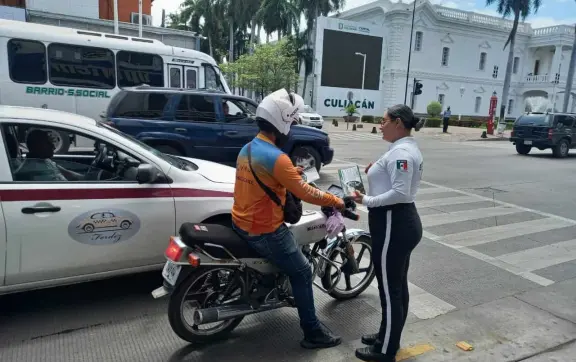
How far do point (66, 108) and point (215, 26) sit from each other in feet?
137

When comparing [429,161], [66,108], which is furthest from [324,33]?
[66,108]

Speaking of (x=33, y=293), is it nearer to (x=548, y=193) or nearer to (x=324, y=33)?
(x=548, y=193)

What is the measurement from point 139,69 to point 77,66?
1.66 m

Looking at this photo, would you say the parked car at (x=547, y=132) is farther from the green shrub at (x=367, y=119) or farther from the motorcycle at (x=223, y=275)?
the green shrub at (x=367, y=119)

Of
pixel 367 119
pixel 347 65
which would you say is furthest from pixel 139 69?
pixel 347 65

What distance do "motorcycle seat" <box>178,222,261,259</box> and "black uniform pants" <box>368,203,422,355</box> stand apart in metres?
0.88

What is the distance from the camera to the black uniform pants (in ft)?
9.75

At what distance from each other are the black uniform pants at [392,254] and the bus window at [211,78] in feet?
38.3

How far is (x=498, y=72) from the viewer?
54.8 metres

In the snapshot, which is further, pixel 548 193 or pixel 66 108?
pixel 66 108

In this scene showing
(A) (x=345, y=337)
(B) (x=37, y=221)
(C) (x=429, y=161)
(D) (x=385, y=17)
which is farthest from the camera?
(D) (x=385, y=17)

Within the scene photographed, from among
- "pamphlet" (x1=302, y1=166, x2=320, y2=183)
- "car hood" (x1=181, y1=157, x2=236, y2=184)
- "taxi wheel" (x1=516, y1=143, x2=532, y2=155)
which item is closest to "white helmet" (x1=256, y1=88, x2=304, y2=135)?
"pamphlet" (x1=302, y1=166, x2=320, y2=183)

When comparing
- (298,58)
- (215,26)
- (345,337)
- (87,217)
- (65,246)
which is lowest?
(345,337)

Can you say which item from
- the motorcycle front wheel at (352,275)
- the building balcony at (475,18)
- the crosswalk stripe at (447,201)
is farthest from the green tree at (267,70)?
the motorcycle front wheel at (352,275)
